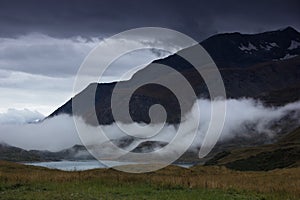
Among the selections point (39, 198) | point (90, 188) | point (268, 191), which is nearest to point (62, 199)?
point (39, 198)

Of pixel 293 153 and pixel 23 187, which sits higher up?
pixel 293 153

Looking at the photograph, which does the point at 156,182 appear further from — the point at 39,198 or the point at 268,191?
the point at 39,198

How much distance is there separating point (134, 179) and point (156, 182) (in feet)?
7.44

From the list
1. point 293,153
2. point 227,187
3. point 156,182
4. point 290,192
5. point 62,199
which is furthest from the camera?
point 293,153

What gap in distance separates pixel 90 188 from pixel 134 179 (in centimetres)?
578

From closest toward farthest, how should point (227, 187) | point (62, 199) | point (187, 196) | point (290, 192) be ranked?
point (62, 199) < point (187, 196) < point (290, 192) < point (227, 187)

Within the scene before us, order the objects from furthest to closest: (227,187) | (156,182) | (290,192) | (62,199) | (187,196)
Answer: (156,182) < (227,187) < (290,192) < (187,196) < (62,199)

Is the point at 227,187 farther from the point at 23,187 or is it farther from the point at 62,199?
the point at 23,187

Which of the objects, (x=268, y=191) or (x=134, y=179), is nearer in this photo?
(x=268, y=191)

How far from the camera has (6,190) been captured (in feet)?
109

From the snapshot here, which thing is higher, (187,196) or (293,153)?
(293,153)

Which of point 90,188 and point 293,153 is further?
point 293,153

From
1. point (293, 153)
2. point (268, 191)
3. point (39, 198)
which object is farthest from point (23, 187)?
point (293, 153)

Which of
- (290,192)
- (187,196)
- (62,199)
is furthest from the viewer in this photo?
(290,192)
